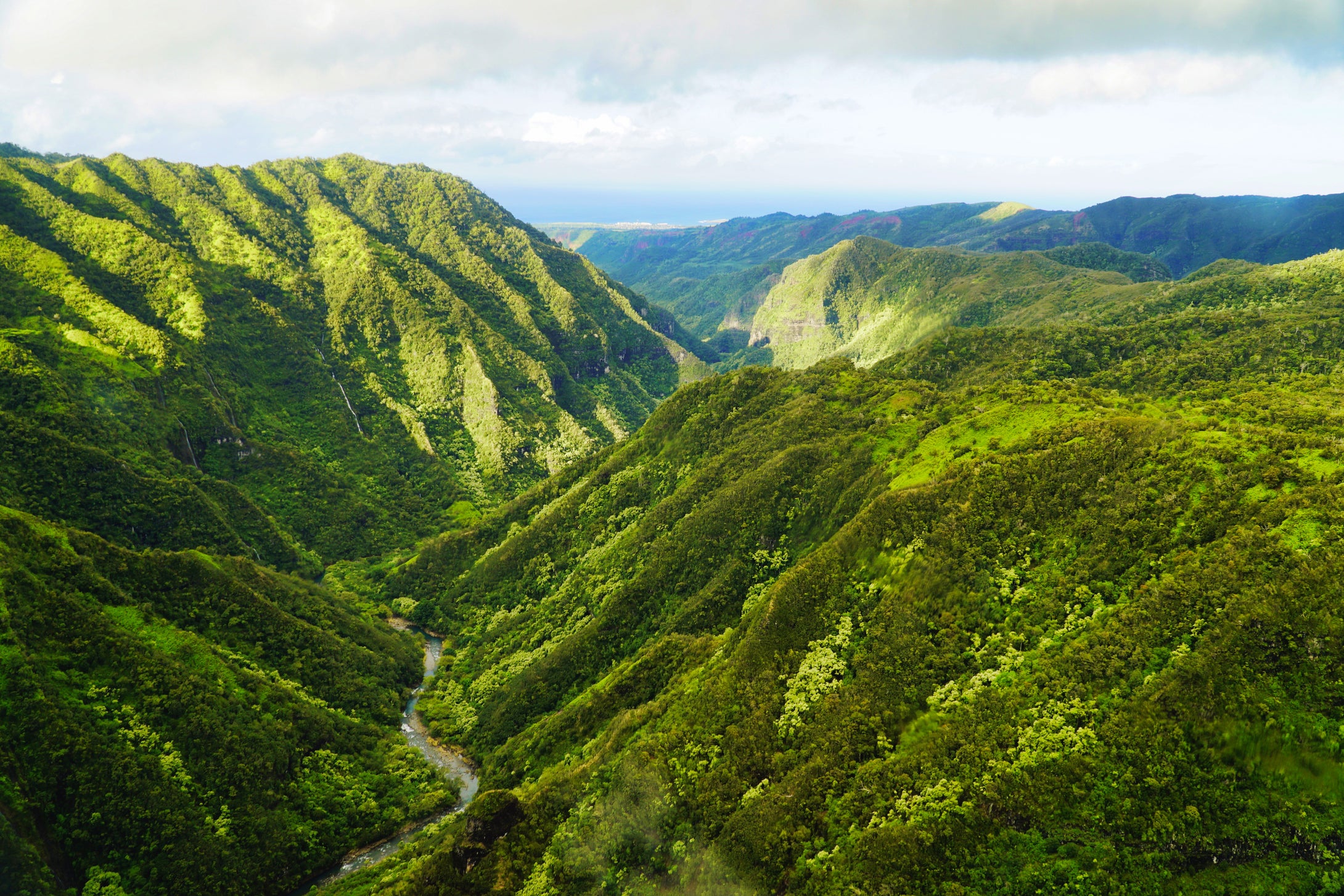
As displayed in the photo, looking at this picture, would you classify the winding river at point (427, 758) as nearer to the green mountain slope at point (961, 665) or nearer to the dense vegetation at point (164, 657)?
the dense vegetation at point (164, 657)

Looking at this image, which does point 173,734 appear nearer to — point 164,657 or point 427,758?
point 164,657

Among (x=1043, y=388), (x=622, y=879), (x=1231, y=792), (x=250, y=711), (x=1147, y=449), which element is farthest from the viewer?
(x=1043, y=388)

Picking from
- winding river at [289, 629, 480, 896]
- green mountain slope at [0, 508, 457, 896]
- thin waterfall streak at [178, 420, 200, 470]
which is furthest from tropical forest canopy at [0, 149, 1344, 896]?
thin waterfall streak at [178, 420, 200, 470]

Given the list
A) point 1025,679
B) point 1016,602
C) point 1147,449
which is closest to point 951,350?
point 1147,449

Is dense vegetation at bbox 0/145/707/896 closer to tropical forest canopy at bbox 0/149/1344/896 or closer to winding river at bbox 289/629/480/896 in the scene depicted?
tropical forest canopy at bbox 0/149/1344/896

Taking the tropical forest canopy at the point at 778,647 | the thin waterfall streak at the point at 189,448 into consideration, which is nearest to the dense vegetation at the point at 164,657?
the tropical forest canopy at the point at 778,647

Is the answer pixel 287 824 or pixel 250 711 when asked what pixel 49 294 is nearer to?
pixel 250 711

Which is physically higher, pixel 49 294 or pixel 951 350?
pixel 49 294
